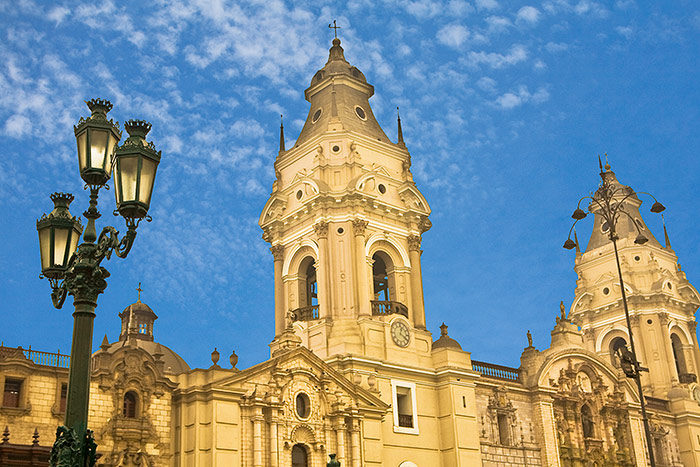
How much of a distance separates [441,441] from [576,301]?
84.7 ft

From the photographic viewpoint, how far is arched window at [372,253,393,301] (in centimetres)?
4341

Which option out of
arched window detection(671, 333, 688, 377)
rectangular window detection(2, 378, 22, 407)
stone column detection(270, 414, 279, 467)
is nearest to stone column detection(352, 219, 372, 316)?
stone column detection(270, 414, 279, 467)

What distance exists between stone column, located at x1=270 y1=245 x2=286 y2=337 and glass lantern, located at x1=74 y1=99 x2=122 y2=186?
3257cm

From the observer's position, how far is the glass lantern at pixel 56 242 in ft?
36.0

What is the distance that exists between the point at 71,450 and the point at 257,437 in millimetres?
24479

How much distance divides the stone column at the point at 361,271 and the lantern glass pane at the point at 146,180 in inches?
1179

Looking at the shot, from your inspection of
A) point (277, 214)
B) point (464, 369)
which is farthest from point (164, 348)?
point (464, 369)

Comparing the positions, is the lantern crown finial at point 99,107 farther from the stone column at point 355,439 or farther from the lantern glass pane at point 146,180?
the stone column at point 355,439

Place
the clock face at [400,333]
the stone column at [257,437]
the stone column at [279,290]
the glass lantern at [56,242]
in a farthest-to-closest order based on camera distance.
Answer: the stone column at [279,290]
the clock face at [400,333]
the stone column at [257,437]
the glass lantern at [56,242]

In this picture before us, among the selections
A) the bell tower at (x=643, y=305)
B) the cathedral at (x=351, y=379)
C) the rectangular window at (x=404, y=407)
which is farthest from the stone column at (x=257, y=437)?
the bell tower at (x=643, y=305)

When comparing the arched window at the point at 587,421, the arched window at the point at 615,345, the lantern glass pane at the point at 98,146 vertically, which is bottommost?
the lantern glass pane at the point at 98,146

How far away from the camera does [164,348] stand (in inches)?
1742

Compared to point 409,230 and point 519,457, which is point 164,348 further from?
point 519,457

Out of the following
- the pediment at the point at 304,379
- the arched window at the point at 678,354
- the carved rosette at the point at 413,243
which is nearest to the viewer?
the pediment at the point at 304,379
